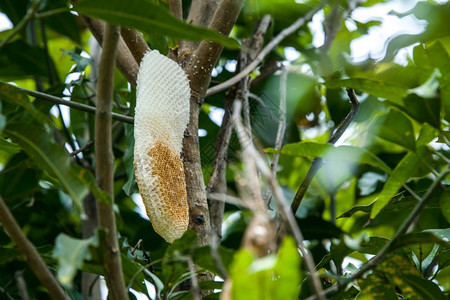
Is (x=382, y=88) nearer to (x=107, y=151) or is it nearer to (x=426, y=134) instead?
(x=426, y=134)

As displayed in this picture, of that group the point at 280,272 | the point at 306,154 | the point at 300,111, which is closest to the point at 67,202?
the point at 300,111

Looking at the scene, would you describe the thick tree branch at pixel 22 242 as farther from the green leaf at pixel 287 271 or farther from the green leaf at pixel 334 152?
the green leaf at pixel 334 152

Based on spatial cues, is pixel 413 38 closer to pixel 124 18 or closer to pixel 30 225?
pixel 124 18

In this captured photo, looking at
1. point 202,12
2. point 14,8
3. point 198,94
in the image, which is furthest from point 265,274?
point 14,8

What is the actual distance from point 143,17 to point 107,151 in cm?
16

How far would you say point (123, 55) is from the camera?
106 centimetres

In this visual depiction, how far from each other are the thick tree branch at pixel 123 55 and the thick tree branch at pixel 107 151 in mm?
411

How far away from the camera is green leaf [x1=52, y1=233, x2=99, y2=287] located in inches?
21.5

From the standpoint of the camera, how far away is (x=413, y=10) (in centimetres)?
95

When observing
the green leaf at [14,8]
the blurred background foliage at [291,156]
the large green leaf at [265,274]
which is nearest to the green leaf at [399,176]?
the blurred background foliage at [291,156]

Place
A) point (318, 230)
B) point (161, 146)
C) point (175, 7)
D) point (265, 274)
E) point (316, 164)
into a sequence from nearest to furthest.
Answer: point (265, 274)
point (161, 146)
point (316, 164)
point (175, 7)
point (318, 230)

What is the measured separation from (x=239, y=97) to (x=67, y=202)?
0.57 metres

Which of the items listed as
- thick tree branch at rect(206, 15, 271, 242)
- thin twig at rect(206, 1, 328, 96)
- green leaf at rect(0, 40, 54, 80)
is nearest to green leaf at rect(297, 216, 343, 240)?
thick tree branch at rect(206, 15, 271, 242)

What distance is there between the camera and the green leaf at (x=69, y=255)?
55 cm
